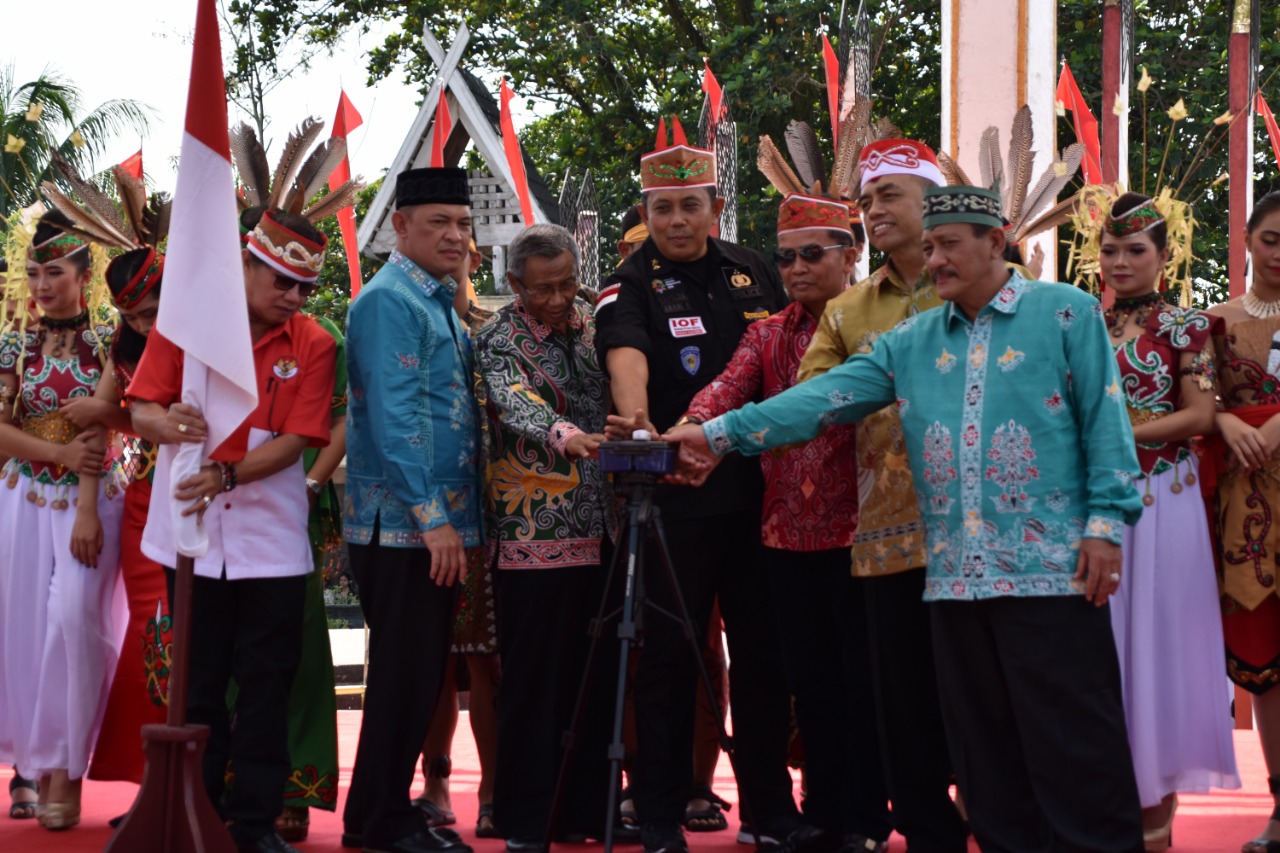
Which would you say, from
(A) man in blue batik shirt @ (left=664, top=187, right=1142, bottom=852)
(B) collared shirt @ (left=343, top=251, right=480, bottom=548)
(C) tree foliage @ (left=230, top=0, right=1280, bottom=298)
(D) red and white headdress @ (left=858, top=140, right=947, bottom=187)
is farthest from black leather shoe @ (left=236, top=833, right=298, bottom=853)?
(C) tree foliage @ (left=230, top=0, right=1280, bottom=298)

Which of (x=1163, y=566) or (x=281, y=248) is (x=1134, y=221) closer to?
(x=1163, y=566)

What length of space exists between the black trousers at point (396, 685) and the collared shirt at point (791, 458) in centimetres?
89

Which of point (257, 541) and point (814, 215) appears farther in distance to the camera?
point (814, 215)

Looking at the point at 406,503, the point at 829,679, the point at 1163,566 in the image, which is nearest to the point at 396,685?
the point at 406,503

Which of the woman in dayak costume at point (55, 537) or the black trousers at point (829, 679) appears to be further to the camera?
the woman in dayak costume at point (55, 537)

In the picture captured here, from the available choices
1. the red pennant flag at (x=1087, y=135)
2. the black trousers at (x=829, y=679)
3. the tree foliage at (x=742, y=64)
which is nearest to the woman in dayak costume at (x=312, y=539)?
the black trousers at (x=829, y=679)

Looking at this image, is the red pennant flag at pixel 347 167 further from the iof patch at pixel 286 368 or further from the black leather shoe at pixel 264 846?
the black leather shoe at pixel 264 846

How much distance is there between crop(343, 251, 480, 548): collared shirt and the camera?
4055mm

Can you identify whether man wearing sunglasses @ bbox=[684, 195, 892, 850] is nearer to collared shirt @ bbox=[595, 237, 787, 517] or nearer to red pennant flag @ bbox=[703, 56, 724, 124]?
collared shirt @ bbox=[595, 237, 787, 517]

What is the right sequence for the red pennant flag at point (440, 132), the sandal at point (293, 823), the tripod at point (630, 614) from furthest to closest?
the red pennant flag at point (440, 132), the sandal at point (293, 823), the tripod at point (630, 614)

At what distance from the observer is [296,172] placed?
4.64 metres

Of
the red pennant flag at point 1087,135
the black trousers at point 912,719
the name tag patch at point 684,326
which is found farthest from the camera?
the red pennant flag at point 1087,135

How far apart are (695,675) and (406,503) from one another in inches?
37.0

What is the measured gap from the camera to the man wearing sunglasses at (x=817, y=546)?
157 inches
